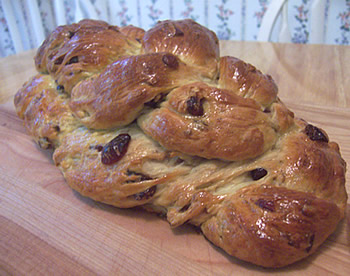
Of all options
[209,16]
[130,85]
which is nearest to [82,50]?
[130,85]

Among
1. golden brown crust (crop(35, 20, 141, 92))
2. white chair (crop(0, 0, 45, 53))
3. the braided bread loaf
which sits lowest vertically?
white chair (crop(0, 0, 45, 53))

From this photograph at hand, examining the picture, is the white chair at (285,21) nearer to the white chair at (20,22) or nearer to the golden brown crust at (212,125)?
the golden brown crust at (212,125)

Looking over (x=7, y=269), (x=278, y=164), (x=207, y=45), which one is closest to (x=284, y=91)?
(x=207, y=45)

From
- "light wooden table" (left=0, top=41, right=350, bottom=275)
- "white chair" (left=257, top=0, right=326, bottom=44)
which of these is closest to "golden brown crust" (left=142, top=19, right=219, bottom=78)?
"light wooden table" (left=0, top=41, right=350, bottom=275)

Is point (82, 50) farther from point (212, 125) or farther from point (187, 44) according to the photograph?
point (212, 125)

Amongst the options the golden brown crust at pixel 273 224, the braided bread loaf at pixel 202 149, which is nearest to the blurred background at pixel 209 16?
the braided bread loaf at pixel 202 149

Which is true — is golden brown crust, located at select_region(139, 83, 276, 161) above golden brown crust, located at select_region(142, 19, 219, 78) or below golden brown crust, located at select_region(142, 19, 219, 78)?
below

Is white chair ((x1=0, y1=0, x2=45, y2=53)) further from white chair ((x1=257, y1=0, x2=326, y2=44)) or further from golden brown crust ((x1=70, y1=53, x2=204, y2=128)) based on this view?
golden brown crust ((x1=70, y1=53, x2=204, y2=128))
